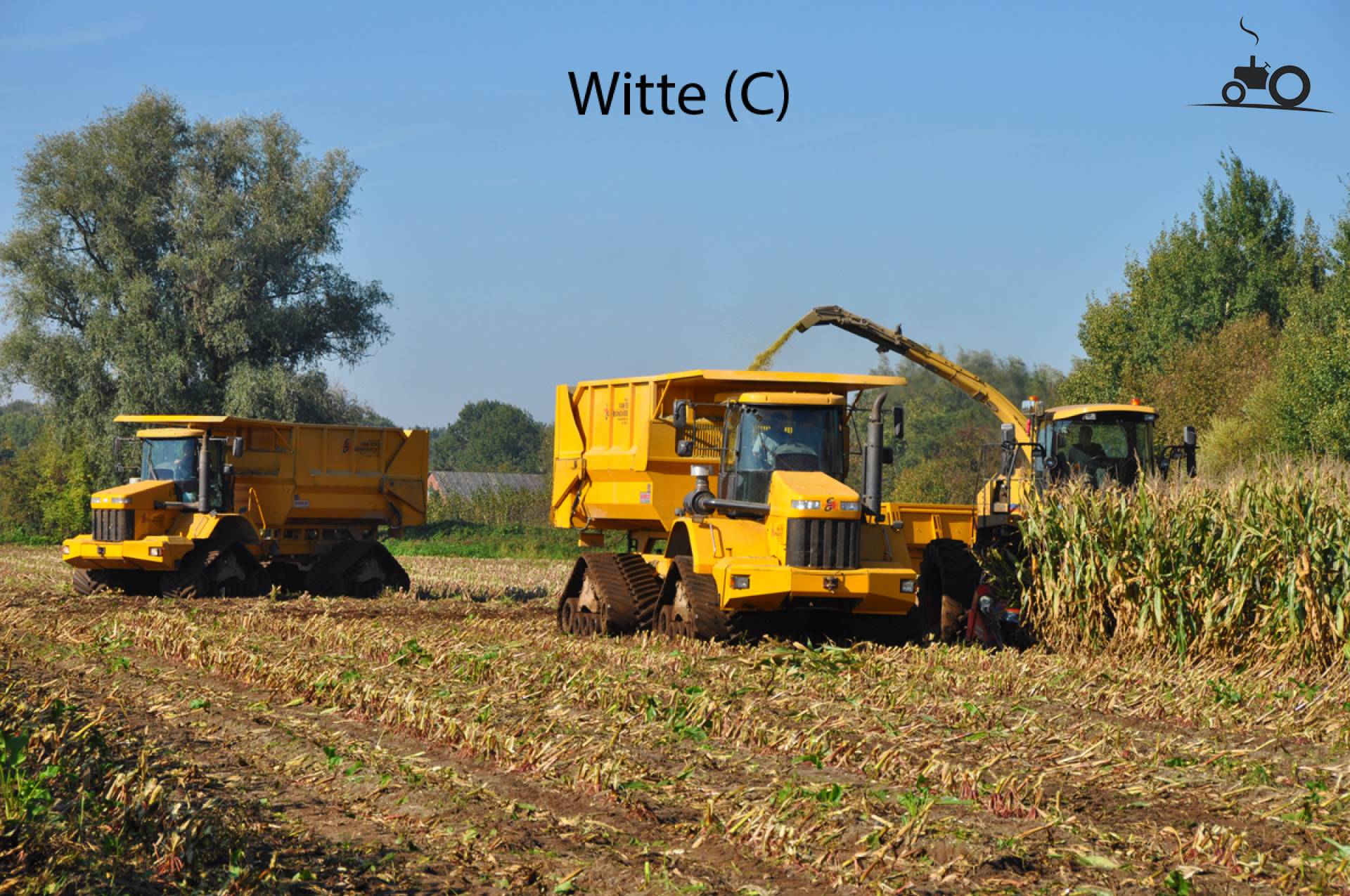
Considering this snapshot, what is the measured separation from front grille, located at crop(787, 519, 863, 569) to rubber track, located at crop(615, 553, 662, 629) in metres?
2.03

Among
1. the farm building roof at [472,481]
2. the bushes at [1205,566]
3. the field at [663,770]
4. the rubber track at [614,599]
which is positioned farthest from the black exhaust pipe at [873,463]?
the farm building roof at [472,481]

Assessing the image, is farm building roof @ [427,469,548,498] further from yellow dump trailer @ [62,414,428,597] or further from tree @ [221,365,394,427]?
yellow dump trailer @ [62,414,428,597]

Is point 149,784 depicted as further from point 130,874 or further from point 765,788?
point 765,788

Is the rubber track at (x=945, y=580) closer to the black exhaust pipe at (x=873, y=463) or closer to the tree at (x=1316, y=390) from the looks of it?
the black exhaust pipe at (x=873, y=463)

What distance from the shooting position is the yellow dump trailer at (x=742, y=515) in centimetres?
1262

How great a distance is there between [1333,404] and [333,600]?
22.0m

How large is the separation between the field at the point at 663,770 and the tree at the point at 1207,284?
39.9 meters

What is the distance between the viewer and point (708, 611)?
1286 cm

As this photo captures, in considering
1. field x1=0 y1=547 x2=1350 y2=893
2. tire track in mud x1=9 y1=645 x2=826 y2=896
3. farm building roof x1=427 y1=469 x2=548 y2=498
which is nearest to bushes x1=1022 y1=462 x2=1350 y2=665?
field x1=0 y1=547 x2=1350 y2=893

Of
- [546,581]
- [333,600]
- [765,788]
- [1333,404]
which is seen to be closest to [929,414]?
[1333,404]

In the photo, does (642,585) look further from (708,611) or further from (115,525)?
(115,525)

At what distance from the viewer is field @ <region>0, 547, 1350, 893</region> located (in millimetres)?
5941

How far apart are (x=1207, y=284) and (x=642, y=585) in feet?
137

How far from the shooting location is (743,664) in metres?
11.7
